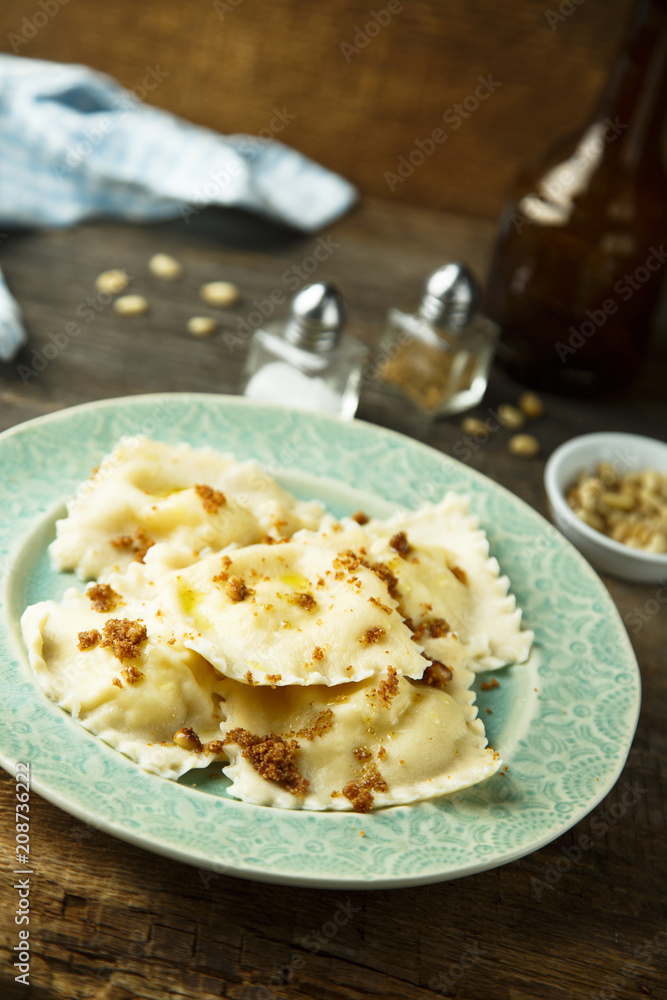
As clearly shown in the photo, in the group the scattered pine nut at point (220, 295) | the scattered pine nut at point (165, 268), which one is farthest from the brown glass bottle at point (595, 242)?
the scattered pine nut at point (165, 268)

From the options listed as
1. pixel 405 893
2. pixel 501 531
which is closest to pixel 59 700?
pixel 405 893

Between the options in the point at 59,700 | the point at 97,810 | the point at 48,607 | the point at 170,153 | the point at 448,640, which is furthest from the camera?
the point at 170,153

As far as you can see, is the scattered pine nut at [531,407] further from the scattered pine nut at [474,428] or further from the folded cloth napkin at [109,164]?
the folded cloth napkin at [109,164]

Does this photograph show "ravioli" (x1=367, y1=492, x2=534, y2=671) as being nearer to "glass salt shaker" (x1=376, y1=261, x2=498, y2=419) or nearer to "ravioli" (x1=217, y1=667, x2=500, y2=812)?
"ravioli" (x1=217, y1=667, x2=500, y2=812)

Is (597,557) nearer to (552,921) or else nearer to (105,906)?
(552,921)

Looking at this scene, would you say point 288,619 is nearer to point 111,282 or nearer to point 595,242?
point 595,242

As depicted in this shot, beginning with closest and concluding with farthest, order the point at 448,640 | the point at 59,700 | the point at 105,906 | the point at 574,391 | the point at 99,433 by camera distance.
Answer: the point at 105,906
the point at 59,700
the point at 448,640
the point at 99,433
the point at 574,391
